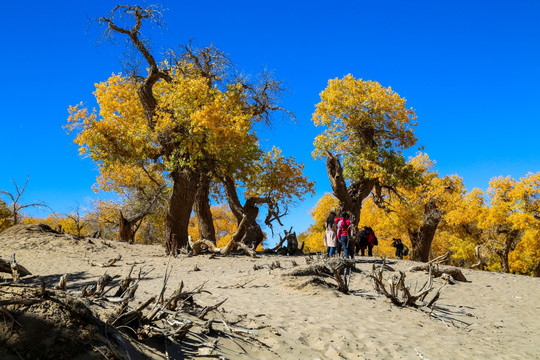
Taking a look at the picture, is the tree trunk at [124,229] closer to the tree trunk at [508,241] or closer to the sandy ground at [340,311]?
the sandy ground at [340,311]

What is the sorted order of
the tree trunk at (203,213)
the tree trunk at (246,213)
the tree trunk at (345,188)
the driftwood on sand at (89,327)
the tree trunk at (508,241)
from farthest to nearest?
the tree trunk at (508,241) < the tree trunk at (203,213) < the tree trunk at (246,213) < the tree trunk at (345,188) < the driftwood on sand at (89,327)

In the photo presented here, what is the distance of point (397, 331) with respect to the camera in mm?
6445

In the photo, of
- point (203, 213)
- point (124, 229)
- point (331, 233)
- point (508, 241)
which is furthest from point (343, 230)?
point (508, 241)

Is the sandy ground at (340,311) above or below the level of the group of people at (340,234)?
below

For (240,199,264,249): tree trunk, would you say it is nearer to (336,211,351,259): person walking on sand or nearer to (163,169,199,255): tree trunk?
(163,169,199,255): tree trunk

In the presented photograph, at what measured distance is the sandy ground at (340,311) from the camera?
17.2ft

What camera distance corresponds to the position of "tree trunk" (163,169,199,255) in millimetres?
15961

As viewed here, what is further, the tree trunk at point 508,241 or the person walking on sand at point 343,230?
the tree trunk at point 508,241

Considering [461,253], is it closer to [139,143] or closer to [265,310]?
[139,143]

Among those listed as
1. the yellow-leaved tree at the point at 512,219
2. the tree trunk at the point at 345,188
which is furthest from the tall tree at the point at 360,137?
the yellow-leaved tree at the point at 512,219

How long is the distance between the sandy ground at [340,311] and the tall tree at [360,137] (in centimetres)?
452

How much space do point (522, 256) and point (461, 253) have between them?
4953 millimetres

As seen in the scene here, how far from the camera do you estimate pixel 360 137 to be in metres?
18.8

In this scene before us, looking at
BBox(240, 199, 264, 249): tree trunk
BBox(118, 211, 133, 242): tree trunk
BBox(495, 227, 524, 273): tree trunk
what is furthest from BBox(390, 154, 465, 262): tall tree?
BBox(118, 211, 133, 242): tree trunk
